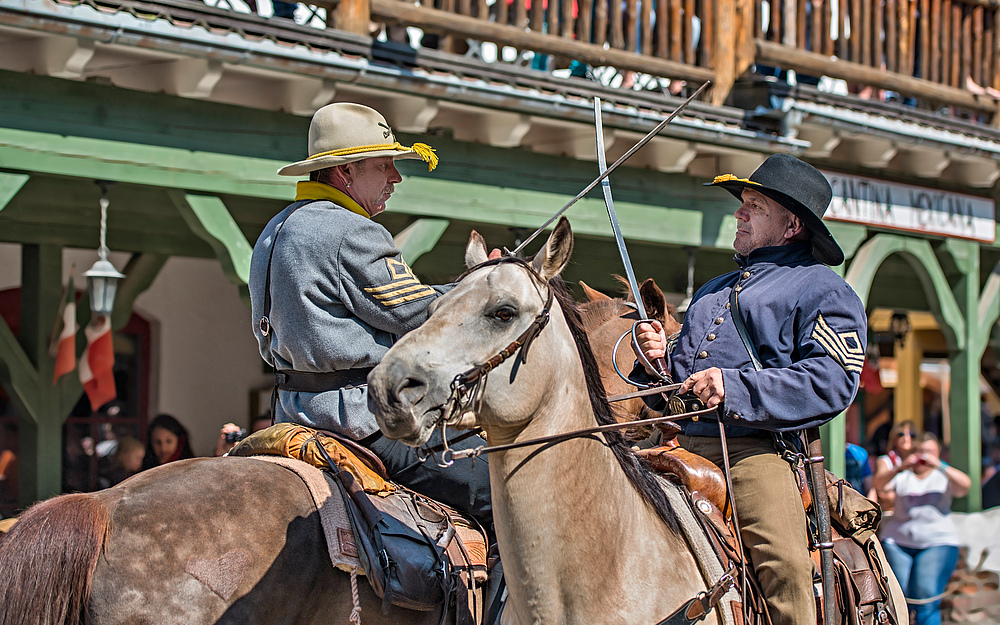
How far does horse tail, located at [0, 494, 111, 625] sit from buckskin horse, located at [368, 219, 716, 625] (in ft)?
2.68

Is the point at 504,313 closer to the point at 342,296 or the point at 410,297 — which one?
the point at 410,297

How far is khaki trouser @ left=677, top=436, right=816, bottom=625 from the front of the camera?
289 centimetres

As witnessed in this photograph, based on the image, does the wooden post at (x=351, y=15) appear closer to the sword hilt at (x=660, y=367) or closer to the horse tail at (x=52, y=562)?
the sword hilt at (x=660, y=367)

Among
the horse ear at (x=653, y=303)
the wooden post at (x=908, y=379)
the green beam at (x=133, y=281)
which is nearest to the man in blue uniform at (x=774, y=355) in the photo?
the horse ear at (x=653, y=303)

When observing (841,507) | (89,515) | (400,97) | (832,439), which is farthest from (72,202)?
(832,439)

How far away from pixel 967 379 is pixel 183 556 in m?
9.02

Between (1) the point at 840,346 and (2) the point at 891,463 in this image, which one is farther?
(2) the point at 891,463

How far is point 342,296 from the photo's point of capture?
10.2 feet

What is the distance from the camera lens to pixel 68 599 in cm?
240

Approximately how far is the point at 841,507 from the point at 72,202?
19.1 ft

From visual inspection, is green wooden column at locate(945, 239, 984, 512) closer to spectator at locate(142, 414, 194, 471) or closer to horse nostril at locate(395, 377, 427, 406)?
spectator at locate(142, 414, 194, 471)

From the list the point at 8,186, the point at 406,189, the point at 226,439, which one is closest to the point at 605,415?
the point at 226,439

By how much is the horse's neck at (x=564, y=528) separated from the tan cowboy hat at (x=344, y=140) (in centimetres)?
112

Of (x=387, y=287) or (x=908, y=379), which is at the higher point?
(x=387, y=287)
